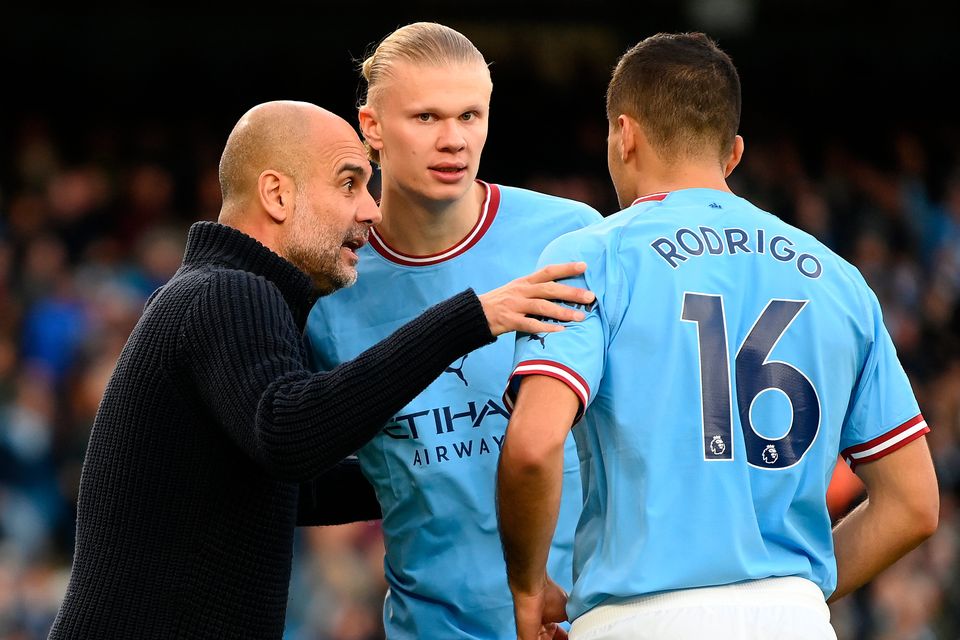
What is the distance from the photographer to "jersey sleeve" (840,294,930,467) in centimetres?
304

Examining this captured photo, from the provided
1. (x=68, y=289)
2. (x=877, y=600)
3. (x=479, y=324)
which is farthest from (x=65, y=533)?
(x=479, y=324)

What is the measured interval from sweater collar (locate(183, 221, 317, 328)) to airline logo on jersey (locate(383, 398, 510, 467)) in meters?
0.53

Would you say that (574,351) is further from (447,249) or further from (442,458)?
(447,249)

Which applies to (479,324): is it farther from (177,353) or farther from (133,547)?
(133,547)

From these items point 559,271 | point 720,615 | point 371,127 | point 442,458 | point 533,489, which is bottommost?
point 720,615

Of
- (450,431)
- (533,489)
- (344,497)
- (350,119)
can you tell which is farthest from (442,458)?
(350,119)

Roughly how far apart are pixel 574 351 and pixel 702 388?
28 cm

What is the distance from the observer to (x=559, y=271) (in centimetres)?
290

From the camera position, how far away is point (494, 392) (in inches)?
145

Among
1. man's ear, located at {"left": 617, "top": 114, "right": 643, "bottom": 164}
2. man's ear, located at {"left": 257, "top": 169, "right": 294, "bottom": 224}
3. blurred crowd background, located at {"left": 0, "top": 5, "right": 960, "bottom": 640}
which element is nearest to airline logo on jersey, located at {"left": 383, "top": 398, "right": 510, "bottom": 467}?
man's ear, located at {"left": 257, "top": 169, "right": 294, "bottom": 224}

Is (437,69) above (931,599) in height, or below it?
above

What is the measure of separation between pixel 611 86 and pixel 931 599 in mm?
6306

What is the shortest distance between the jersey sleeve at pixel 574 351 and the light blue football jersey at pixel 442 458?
725mm

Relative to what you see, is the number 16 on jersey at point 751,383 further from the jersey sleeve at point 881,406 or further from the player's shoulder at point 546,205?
the player's shoulder at point 546,205
